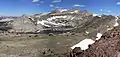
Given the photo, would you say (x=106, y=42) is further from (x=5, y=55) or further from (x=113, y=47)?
(x=5, y=55)

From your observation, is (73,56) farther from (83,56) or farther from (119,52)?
(119,52)

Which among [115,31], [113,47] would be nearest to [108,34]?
[115,31]

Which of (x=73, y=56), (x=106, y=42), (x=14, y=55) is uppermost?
(x=106, y=42)

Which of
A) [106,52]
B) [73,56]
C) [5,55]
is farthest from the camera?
[5,55]

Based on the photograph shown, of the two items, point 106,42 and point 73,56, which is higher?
point 106,42

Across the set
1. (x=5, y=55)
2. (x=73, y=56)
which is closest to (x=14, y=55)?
(x=5, y=55)

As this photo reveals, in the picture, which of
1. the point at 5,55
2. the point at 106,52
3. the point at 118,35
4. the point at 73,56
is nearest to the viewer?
the point at 106,52

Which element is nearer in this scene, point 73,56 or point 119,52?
point 119,52

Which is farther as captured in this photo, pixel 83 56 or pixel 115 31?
pixel 115 31

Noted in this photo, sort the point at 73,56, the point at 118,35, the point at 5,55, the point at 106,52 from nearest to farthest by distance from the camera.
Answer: the point at 106,52 < the point at 118,35 < the point at 73,56 < the point at 5,55
